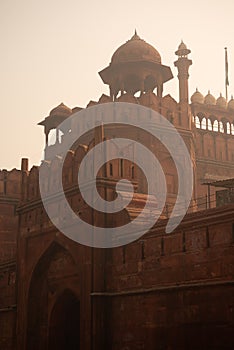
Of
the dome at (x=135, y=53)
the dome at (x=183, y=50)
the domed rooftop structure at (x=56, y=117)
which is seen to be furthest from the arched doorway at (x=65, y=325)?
the dome at (x=183, y=50)

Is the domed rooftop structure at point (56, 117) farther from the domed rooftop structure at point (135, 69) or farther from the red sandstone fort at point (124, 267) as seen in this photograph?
the domed rooftop structure at point (135, 69)

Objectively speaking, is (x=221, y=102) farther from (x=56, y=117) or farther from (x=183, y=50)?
(x=56, y=117)

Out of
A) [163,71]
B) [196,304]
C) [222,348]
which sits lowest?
[222,348]

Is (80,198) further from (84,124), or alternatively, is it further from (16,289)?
(84,124)

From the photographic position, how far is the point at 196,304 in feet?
36.2

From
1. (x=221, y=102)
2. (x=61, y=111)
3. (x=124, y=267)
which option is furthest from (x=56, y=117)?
(x=124, y=267)

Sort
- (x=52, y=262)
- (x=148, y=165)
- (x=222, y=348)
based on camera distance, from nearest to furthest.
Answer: (x=222, y=348)
(x=52, y=262)
(x=148, y=165)

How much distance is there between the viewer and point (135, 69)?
19.9 meters

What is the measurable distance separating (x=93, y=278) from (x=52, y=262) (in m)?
2.54

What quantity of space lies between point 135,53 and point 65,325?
29.8ft

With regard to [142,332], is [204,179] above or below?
above

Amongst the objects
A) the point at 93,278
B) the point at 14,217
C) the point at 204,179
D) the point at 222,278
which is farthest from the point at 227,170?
the point at 222,278

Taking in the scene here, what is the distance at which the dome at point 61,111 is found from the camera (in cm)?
2286

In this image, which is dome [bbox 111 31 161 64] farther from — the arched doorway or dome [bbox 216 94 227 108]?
dome [bbox 216 94 227 108]
